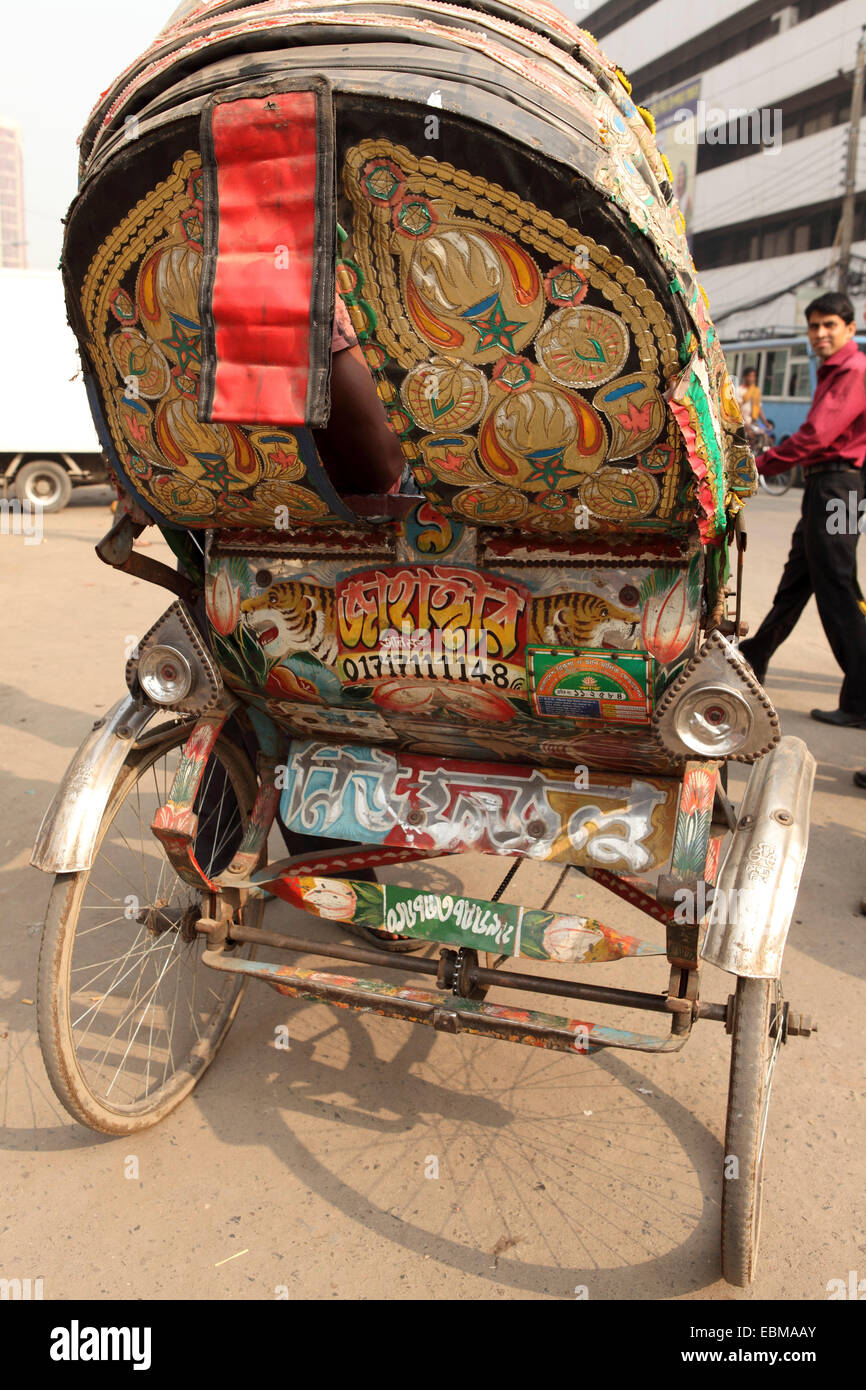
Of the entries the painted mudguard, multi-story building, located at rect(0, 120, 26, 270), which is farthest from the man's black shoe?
multi-story building, located at rect(0, 120, 26, 270)

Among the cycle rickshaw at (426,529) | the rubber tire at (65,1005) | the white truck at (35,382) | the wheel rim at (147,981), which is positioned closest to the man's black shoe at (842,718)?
the cycle rickshaw at (426,529)

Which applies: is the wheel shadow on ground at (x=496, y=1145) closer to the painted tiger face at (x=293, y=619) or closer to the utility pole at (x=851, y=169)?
the painted tiger face at (x=293, y=619)

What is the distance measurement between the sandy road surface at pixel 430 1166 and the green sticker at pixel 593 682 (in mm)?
1113

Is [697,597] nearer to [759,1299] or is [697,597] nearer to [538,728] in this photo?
[538,728]

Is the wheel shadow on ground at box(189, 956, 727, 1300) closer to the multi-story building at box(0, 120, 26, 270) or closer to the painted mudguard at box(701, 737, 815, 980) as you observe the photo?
the painted mudguard at box(701, 737, 815, 980)

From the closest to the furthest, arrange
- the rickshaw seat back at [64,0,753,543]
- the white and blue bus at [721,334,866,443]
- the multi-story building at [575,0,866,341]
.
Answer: the rickshaw seat back at [64,0,753,543] → the white and blue bus at [721,334,866,443] → the multi-story building at [575,0,866,341]

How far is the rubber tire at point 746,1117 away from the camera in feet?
6.46

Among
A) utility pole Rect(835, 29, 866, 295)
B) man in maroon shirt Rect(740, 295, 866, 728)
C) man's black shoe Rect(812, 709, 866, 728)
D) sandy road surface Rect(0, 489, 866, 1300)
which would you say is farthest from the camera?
→ utility pole Rect(835, 29, 866, 295)

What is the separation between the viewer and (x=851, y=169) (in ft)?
82.1

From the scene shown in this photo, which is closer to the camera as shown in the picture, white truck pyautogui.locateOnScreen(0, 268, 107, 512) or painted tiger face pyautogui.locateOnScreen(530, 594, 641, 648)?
painted tiger face pyautogui.locateOnScreen(530, 594, 641, 648)

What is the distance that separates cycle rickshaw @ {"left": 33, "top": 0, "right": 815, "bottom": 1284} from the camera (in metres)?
1.65

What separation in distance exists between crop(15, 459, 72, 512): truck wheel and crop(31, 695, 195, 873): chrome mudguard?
11688mm
